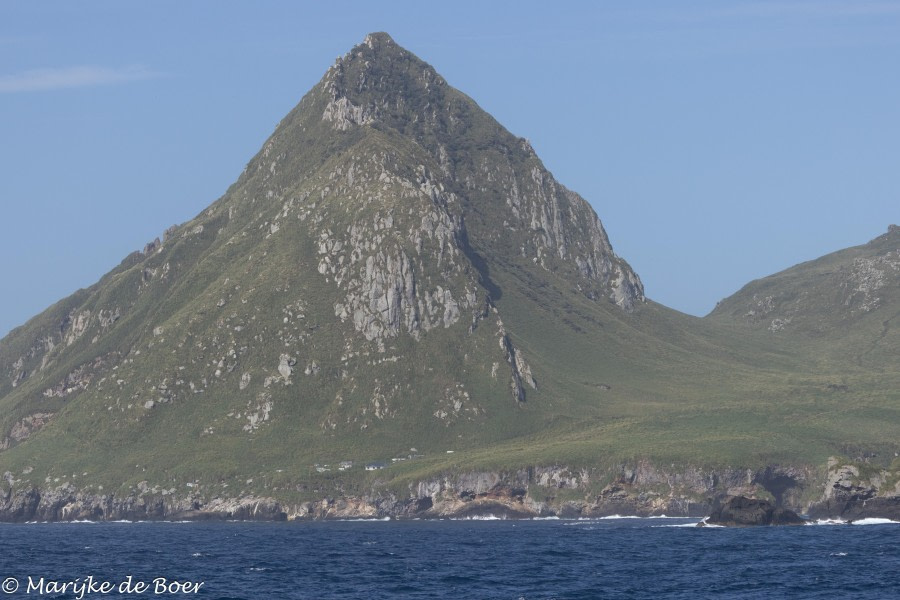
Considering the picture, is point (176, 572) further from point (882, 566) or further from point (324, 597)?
point (882, 566)

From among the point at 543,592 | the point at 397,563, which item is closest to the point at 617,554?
the point at 397,563

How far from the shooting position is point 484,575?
171500 mm

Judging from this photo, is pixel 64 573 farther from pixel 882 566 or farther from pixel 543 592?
pixel 882 566

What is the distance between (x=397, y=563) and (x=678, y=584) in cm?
4247

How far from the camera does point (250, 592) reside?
155750mm

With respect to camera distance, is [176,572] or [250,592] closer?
[250,592]

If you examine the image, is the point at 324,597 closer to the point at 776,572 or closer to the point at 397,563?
the point at 397,563

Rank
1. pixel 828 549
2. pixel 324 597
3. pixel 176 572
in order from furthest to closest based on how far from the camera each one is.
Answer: pixel 828 549
pixel 176 572
pixel 324 597

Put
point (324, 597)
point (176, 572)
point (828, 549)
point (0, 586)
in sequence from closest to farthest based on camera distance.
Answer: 1. point (324, 597)
2. point (0, 586)
3. point (176, 572)
4. point (828, 549)

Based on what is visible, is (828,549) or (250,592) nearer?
(250,592)

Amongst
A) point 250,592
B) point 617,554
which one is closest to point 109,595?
point 250,592

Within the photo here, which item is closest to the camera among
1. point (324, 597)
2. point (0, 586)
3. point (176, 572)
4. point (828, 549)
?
point (324, 597)

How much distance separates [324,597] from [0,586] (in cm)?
3747

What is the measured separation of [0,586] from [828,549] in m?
103
